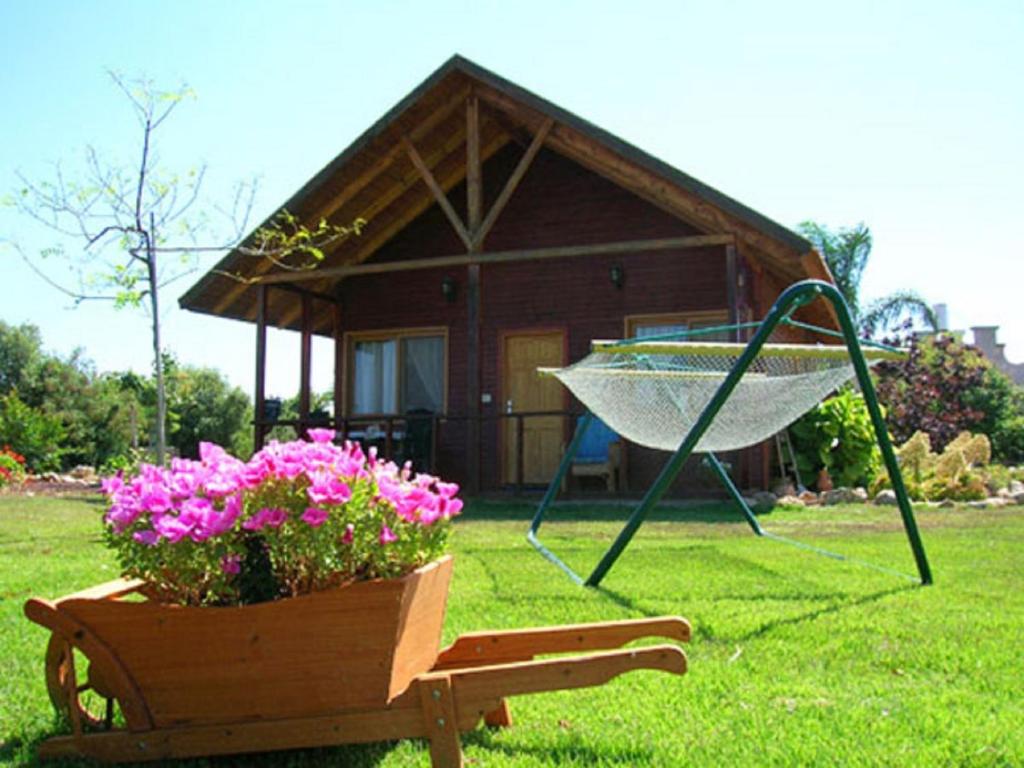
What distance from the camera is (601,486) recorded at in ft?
39.8

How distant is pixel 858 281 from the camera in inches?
1009

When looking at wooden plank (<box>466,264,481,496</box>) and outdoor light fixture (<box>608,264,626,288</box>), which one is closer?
wooden plank (<box>466,264,481,496</box>)

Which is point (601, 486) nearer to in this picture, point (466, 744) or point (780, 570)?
point (780, 570)

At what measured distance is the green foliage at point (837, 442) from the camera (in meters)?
11.8

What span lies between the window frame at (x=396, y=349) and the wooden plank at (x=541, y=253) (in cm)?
161

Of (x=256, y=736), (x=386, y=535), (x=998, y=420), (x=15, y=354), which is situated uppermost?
(x=15, y=354)

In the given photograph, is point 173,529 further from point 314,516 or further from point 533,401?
point 533,401

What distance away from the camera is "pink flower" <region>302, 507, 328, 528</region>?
223cm

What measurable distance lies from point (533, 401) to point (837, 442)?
151 inches

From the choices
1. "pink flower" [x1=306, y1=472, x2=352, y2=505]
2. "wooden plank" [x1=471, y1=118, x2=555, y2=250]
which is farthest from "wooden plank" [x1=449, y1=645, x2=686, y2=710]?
"wooden plank" [x1=471, y1=118, x2=555, y2=250]

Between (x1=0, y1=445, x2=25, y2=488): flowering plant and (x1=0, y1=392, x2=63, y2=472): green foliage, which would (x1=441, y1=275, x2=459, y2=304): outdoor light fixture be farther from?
(x1=0, y1=392, x2=63, y2=472): green foliage

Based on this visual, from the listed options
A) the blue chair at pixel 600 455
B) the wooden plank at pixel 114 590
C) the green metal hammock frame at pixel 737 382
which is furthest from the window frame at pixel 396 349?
the wooden plank at pixel 114 590

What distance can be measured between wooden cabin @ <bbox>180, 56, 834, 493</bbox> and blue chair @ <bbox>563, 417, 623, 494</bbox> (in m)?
0.28

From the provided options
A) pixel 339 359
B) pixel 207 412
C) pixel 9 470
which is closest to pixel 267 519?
pixel 339 359
